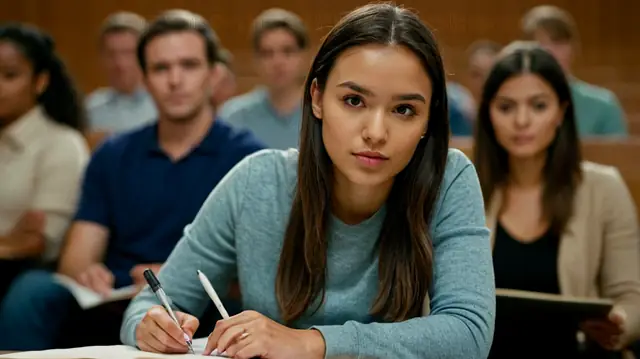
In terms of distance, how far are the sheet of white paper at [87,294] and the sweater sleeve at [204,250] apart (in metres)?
0.58

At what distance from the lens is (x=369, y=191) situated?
4.94ft

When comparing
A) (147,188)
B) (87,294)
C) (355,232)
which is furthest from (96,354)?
(147,188)

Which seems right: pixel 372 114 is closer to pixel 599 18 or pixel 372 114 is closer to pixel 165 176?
pixel 165 176

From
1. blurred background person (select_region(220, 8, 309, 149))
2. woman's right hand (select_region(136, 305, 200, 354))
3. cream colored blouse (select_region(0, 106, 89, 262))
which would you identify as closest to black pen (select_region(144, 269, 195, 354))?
woman's right hand (select_region(136, 305, 200, 354))

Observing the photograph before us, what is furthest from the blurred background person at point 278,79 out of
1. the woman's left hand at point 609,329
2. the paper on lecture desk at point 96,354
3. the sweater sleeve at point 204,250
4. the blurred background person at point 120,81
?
the paper on lecture desk at point 96,354

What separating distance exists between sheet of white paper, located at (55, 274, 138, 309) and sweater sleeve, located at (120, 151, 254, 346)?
584 mm

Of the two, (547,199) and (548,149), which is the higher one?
(548,149)

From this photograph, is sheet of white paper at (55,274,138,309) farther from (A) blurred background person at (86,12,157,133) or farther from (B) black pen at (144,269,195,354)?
(A) blurred background person at (86,12,157,133)

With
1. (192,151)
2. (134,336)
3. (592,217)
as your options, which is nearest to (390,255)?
(134,336)

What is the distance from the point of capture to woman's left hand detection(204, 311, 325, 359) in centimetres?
125

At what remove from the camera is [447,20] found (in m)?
6.03

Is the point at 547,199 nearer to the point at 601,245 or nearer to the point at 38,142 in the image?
the point at 601,245

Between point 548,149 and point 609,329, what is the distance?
0.55 meters

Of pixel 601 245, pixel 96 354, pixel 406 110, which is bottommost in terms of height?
pixel 601 245
